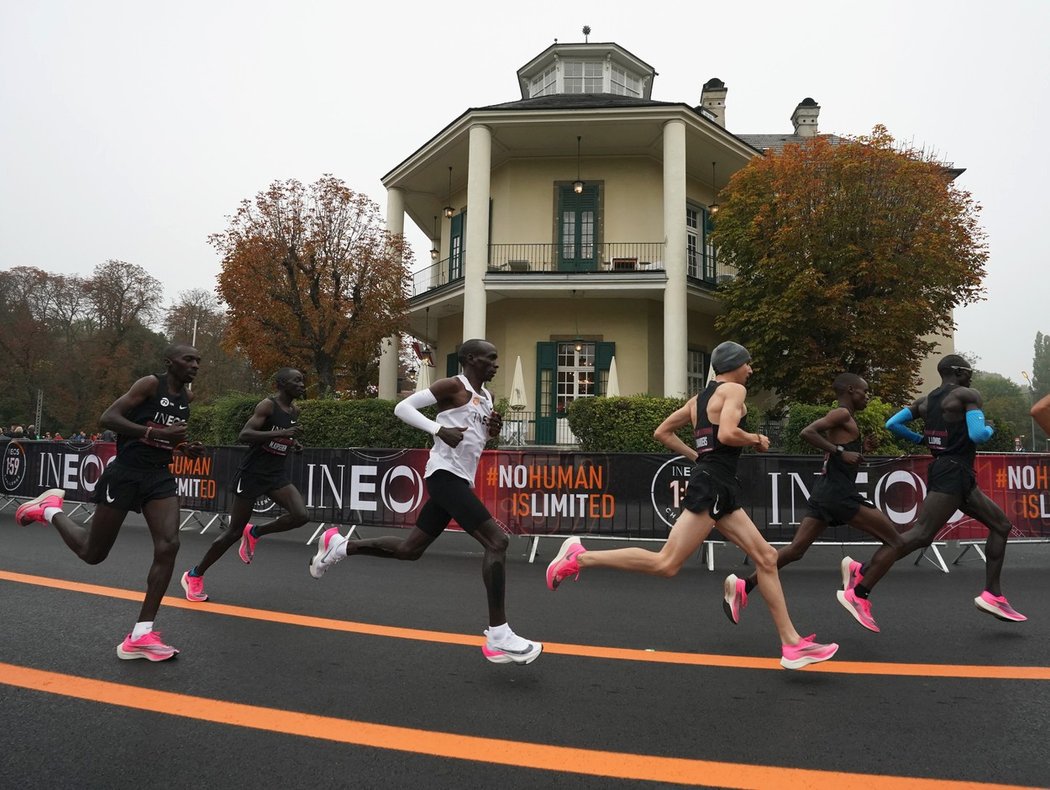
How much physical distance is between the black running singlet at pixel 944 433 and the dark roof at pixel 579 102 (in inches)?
649

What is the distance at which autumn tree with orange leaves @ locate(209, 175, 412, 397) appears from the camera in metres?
18.0

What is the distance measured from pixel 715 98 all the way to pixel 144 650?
30.4 metres

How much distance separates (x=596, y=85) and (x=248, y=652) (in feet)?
81.7

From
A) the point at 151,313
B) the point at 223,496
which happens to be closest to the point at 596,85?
the point at 223,496

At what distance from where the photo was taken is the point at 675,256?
62.9 ft

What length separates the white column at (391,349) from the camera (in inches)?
Result: 879

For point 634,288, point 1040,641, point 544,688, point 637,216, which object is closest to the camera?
point 544,688

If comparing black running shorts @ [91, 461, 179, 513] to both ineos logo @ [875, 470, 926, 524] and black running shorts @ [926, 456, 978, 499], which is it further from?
ineos logo @ [875, 470, 926, 524]

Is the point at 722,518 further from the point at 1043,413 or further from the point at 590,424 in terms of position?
the point at 590,424

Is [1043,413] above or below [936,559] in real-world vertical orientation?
above

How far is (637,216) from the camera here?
21469 millimetres

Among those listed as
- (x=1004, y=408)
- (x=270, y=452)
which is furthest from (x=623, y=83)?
(x=1004, y=408)

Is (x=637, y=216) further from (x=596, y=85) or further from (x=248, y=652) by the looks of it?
(x=248, y=652)

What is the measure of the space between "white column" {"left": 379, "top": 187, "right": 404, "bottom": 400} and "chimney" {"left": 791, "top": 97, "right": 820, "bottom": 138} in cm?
1839
